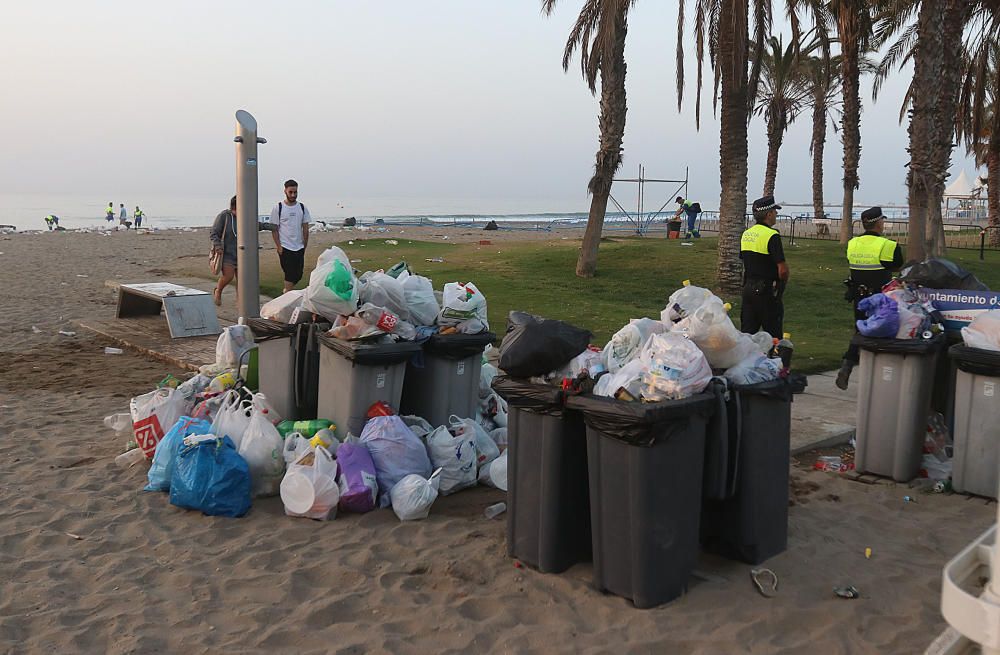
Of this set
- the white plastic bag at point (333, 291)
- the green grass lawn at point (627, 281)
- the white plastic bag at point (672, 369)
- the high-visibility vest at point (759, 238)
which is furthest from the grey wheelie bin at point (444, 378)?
the green grass lawn at point (627, 281)

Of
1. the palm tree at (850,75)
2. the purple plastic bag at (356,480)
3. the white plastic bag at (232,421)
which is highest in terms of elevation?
the palm tree at (850,75)

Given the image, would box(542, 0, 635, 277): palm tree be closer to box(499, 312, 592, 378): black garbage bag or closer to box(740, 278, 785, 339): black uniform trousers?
box(740, 278, 785, 339): black uniform trousers

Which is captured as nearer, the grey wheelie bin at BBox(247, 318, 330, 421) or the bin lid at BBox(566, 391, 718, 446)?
the bin lid at BBox(566, 391, 718, 446)

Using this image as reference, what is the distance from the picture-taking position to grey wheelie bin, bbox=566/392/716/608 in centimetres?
385

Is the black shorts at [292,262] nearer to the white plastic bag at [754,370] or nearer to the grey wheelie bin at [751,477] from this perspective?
the white plastic bag at [754,370]

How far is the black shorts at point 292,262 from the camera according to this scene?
11.0 metres

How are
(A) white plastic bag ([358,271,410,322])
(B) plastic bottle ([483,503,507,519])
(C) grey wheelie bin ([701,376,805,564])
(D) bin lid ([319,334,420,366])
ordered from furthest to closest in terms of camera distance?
(A) white plastic bag ([358,271,410,322]) < (D) bin lid ([319,334,420,366]) < (B) plastic bottle ([483,503,507,519]) < (C) grey wheelie bin ([701,376,805,564])

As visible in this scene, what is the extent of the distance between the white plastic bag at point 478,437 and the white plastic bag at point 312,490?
0.99m

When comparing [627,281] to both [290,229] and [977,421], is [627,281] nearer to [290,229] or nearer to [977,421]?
[290,229]

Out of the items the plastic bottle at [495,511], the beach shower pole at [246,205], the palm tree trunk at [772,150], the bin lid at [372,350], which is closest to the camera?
the plastic bottle at [495,511]

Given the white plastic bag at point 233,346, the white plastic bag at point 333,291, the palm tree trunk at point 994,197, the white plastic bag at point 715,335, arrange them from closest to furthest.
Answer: the white plastic bag at point 715,335 → the white plastic bag at point 333,291 → the white plastic bag at point 233,346 → the palm tree trunk at point 994,197

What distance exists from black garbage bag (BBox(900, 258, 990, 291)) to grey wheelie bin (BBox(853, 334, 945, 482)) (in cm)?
73

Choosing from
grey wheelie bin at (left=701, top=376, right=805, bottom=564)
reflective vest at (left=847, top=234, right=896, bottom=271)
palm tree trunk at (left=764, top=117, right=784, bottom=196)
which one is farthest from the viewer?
palm tree trunk at (left=764, top=117, right=784, bottom=196)

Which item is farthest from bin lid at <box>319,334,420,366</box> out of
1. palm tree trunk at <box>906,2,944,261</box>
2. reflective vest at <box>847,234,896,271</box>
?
palm tree trunk at <box>906,2,944,261</box>
